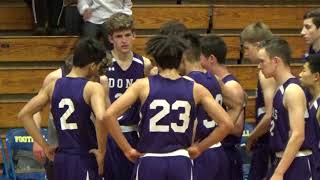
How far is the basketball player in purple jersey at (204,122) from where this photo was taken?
5.04 meters

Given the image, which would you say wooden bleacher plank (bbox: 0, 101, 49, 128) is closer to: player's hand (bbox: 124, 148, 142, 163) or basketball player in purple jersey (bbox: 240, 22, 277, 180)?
basketball player in purple jersey (bbox: 240, 22, 277, 180)

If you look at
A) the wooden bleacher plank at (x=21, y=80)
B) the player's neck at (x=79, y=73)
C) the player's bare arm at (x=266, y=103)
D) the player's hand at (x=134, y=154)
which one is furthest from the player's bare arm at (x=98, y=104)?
the wooden bleacher plank at (x=21, y=80)

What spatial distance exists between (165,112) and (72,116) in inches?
28.2

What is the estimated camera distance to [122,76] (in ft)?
18.0

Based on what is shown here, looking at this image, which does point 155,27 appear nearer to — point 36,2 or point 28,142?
point 36,2

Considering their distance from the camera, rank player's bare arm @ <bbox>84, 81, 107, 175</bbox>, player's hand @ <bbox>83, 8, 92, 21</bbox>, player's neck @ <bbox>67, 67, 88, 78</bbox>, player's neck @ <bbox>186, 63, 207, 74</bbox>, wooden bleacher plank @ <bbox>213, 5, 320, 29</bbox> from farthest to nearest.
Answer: wooden bleacher plank @ <bbox>213, 5, 320, 29</bbox>
player's hand @ <bbox>83, 8, 92, 21</bbox>
player's neck @ <bbox>186, 63, 207, 74</bbox>
player's neck @ <bbox>67, 67, 88, 78</bbox>
player's bare arm @ <bbox>84, 81, 107, 175</bbox>

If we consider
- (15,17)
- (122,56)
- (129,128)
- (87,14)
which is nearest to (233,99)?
(129,128)

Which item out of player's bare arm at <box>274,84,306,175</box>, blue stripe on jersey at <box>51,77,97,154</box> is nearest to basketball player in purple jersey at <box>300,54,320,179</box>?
player's bare arm at <box>274,84,306,175</box>

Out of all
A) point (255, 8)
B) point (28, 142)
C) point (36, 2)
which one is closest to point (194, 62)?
point (28, 142)

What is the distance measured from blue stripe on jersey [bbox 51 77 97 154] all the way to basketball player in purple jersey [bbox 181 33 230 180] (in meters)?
0.84

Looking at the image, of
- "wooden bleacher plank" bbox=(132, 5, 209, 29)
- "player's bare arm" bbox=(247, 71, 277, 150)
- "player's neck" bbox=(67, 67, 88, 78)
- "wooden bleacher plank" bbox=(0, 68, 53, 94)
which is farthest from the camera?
"wooden bleacher plank" bbox=(132, 5, 209, 29)

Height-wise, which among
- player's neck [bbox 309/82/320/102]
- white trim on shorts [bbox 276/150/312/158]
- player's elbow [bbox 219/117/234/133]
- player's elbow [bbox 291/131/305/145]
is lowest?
white trim on shorts [bbox 276/150/312/158]

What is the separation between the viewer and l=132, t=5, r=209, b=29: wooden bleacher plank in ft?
28.2

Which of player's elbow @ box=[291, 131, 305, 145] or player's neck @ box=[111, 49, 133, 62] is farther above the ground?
player's neck @ box=[111, 49, 133, 62]
